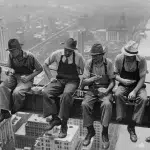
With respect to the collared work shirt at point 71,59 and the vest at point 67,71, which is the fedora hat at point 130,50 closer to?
the collared work shirt at point 71,59

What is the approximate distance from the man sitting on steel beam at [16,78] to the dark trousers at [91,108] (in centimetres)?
83

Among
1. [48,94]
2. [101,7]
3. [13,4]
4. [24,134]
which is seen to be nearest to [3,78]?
[48,94]

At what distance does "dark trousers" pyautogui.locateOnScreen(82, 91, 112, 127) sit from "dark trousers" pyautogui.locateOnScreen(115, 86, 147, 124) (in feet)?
0.34

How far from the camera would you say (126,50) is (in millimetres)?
3162

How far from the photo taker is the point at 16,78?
371cm

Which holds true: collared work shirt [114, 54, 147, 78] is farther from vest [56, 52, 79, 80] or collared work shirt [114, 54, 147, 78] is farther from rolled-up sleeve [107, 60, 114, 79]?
vest [56, 52, 79, 80]

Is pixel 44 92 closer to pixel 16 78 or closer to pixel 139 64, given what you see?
pixel 16 78

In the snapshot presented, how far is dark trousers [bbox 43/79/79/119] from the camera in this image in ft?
10.7

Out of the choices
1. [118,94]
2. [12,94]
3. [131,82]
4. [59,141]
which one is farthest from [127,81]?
[59,141]

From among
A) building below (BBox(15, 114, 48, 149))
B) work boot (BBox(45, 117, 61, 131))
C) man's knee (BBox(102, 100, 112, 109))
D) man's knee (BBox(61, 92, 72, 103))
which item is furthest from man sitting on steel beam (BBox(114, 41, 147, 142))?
building below (BBox(15, 114, 48, 149))

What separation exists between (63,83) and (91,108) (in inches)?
22.3

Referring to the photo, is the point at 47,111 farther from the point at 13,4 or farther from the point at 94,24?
the point at 13,4

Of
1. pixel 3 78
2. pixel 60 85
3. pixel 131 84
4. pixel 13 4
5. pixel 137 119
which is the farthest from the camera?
pixel 13 4

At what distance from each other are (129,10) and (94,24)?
328 centimetres
